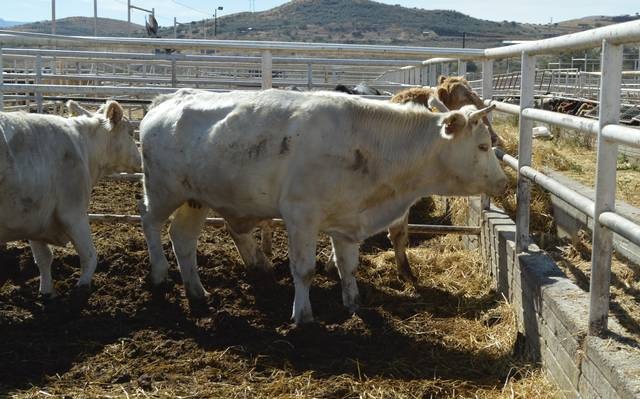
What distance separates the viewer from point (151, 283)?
6855mm

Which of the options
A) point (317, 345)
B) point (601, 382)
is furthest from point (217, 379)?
point (601, 382)

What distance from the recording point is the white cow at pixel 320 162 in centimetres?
579

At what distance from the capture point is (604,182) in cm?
390

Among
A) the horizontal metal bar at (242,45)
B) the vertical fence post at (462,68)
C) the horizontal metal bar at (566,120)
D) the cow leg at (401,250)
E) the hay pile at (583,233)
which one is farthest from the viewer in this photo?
the vertical fence post at (462,68)

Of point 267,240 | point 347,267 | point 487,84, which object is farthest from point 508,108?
point 267,240

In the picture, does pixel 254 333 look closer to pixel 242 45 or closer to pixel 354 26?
pixel 242 45

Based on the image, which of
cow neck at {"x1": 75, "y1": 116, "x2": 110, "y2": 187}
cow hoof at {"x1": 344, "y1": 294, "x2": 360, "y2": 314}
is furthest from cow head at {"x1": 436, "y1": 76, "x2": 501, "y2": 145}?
cow neck at {"x1": 75, "y1": 116, "x2": 110, "y2": 187}

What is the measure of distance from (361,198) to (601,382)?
2.61m

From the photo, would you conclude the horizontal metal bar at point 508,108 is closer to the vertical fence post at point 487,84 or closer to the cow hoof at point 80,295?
the vertical fence post at point 487,84

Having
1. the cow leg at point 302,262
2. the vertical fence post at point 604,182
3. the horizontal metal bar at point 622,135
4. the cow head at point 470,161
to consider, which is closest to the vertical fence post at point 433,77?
the cow head at point 470,161

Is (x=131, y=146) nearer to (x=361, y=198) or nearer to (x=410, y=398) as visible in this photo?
(x=361, y=198)

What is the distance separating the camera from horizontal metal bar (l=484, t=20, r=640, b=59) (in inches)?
142

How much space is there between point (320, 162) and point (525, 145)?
1.54 meters

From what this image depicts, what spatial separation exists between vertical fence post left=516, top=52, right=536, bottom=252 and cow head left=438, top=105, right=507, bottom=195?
0.22 m
